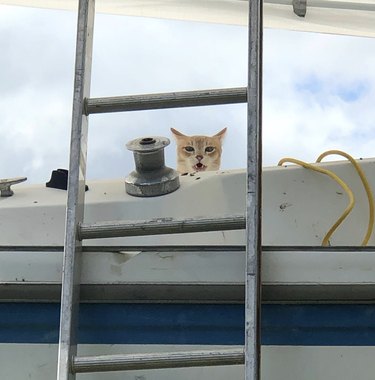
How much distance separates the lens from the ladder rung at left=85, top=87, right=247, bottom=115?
225cm

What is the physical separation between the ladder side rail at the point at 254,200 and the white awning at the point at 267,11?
4.28 feet

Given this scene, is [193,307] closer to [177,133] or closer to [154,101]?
[154,101]

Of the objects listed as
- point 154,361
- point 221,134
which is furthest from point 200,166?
point 154,361

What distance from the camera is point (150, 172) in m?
2.65

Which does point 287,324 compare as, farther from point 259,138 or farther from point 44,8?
point 44,8

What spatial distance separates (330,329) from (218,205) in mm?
564

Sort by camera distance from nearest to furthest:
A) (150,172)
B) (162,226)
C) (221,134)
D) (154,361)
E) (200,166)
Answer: (154,361) < (162,226) < (150,172) < (200,166) < (221,134)

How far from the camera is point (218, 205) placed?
2.67 metres

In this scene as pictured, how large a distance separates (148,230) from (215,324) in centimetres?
25

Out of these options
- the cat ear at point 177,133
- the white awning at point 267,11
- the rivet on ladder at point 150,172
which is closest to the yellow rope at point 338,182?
the rivet on ladder at point 150,172

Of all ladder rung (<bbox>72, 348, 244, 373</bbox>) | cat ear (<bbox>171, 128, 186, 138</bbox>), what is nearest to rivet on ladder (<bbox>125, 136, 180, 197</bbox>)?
ladder rung (<bbox>72, 348, 244, 373</bbox>)

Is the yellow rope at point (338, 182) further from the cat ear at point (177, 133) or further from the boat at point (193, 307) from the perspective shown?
the cat ear at point (177, 133)

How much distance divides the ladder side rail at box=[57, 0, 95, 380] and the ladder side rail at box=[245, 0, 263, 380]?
0.35m

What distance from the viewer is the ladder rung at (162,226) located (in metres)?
2.14
